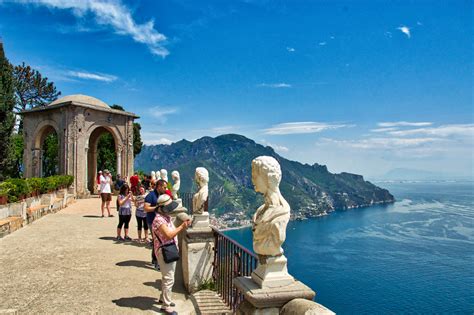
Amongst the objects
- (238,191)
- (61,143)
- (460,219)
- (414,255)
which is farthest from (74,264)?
(238,191)

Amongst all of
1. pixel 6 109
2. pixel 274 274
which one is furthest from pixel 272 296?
pixel 6 109

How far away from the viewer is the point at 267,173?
133 inches

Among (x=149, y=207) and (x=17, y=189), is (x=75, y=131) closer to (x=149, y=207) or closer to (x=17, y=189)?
(x=17, y=189)

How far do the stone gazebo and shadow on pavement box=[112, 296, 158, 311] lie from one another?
63.9 ft

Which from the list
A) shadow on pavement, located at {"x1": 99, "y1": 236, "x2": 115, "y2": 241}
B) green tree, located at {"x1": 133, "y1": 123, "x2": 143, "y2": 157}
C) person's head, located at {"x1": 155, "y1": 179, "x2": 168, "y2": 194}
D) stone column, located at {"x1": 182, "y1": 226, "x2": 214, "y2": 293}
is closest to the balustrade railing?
stone column, located at {"x1": 182, "y1": 226, "x2": 214, "y2": 293}

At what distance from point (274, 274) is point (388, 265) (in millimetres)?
84749

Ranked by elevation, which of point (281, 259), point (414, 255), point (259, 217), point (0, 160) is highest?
point (0, 160)

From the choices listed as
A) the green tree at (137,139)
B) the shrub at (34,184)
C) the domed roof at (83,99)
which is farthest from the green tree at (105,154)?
the shrub at (34,184)

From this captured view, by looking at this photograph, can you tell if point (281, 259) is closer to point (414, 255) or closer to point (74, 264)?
point (74, 264)

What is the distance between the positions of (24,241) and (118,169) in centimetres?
Result: 1628

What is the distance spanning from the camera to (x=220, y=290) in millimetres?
5801

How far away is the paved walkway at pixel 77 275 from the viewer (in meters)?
5.35

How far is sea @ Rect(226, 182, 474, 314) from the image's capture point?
6194 cm

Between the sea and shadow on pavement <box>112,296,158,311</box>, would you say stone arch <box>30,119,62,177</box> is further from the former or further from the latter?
the sea
